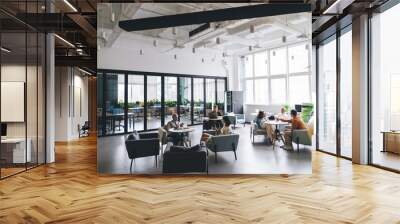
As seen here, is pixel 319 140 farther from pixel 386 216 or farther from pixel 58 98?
pixel 58 98

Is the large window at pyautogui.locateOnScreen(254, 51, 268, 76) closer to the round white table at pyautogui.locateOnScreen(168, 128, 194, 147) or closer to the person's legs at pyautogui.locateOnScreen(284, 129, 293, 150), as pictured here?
the person's legs at pyautogui.locateOnScreen(284, 129, 293, 150)

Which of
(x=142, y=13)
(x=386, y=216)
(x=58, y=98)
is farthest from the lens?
(x=58, y=98)

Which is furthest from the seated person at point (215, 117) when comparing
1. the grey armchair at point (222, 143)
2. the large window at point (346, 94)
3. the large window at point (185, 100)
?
the large window at point (346, 94)

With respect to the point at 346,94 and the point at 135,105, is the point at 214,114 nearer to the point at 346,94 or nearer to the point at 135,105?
the point at 135,105

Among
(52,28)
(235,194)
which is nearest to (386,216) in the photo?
(235,194)

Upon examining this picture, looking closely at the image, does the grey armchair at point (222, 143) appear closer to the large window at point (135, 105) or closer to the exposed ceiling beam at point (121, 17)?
the large window at point (135, 105)

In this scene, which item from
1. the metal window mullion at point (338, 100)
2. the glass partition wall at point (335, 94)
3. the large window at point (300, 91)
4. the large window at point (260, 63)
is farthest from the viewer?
the metal window mullion at point (338, 100)

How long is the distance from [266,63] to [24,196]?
4.74m

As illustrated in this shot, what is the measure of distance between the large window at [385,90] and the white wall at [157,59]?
3283mm

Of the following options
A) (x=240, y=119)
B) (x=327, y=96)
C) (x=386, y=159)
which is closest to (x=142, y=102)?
(x=240, y=119)

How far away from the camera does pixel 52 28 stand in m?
6.90

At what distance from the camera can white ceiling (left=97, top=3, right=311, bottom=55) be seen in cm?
561

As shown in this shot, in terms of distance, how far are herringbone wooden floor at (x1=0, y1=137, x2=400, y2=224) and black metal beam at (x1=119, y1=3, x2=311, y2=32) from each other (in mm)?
2820

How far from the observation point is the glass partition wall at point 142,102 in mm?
5668
